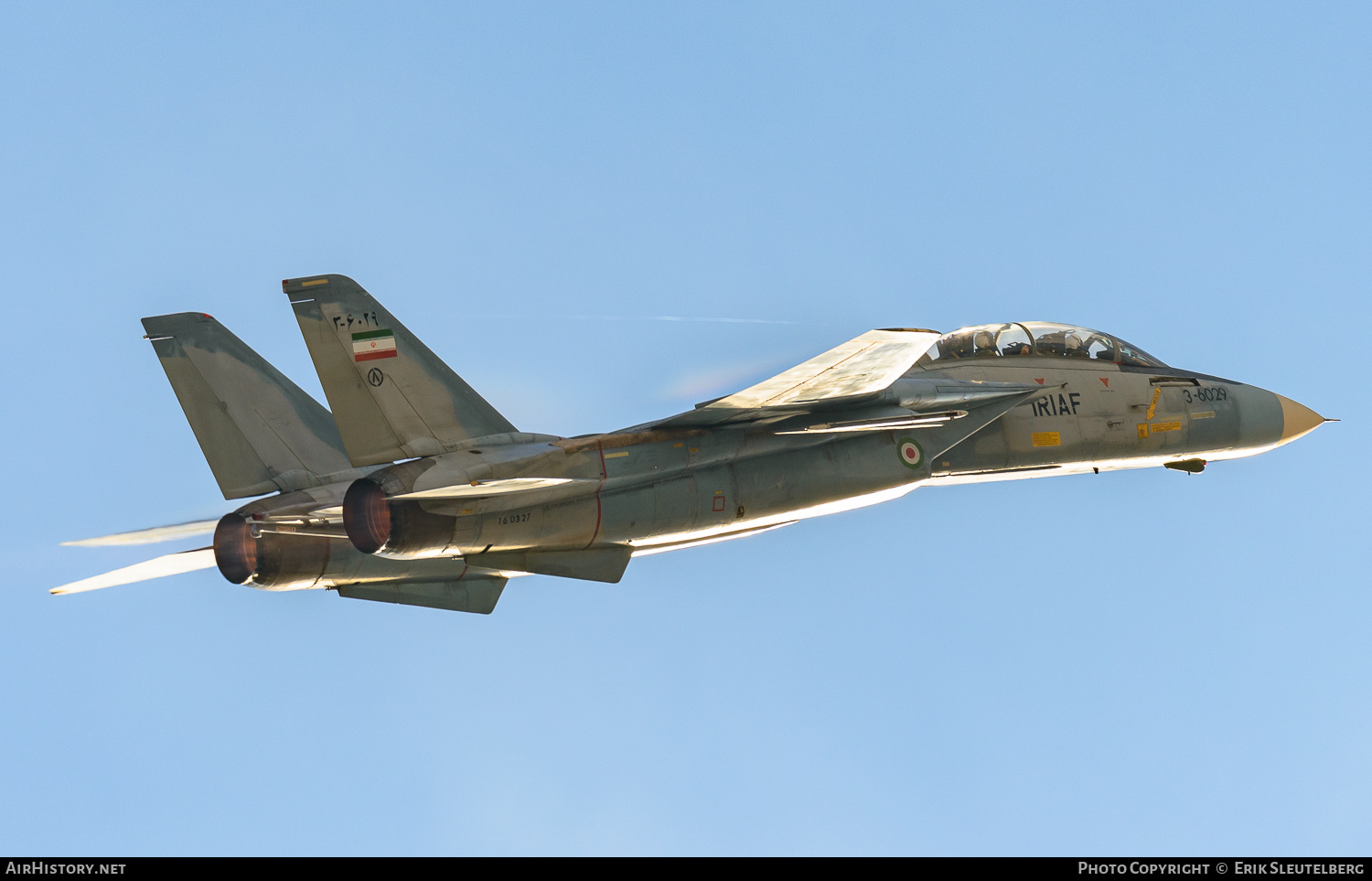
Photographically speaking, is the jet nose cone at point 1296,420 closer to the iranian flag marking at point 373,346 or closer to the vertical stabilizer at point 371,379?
the vertical stabilizer at point 371,379

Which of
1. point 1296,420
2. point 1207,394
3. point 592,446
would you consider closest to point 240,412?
point 592,446

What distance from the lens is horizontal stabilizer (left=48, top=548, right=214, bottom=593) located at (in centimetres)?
1541

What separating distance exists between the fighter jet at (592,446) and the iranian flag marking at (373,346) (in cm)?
2

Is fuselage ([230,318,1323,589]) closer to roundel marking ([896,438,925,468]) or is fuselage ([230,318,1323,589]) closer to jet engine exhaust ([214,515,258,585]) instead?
roundel marking ([896,438,925,468])

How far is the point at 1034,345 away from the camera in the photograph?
719 inches

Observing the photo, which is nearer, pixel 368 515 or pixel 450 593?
pixel 368 515

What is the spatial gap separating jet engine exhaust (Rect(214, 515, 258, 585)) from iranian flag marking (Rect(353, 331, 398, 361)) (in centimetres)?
244

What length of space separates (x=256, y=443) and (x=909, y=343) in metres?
8.09

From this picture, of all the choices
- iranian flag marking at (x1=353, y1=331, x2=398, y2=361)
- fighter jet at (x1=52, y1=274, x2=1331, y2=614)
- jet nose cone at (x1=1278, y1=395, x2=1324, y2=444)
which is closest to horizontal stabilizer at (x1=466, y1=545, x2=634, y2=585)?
fighter jet at (x1=52, y1=274, x2=1331, y2=614)

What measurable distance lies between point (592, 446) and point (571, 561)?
1244mm

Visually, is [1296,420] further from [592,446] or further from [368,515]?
[368,515]

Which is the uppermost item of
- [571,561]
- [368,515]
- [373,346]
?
[373,346]
